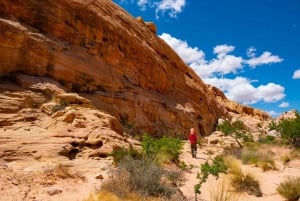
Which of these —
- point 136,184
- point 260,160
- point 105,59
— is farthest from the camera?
point 105,59

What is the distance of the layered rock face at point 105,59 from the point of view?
46.3ft

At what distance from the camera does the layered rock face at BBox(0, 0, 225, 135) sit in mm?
14110

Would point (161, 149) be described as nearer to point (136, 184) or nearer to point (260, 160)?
point (260, 160)

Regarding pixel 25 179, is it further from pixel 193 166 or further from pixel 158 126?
pixel 158 126

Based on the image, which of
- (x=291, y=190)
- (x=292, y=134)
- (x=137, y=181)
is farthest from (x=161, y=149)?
(x=292, y=134)

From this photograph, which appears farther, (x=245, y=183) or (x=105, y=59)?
(x=105, y=59)

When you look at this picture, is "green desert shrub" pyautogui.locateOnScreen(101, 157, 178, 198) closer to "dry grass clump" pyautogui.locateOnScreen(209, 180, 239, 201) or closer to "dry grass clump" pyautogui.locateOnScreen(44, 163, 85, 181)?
"dry grass clump" pyautogui.locateOnScreen(44, 163, 85, 181)

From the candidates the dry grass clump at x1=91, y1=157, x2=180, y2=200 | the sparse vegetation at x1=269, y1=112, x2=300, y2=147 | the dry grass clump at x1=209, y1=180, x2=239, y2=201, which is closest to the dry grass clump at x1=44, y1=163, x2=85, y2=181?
the dry grass clump at x1=91, y1=157, x2=180, y2=200

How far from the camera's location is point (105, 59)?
19.2m

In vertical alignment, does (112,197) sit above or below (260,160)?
below

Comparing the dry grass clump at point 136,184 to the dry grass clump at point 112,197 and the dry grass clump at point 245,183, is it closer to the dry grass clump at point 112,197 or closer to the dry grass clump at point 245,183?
the dry grass clump at point 112,197

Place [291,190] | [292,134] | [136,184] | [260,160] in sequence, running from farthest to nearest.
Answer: [292,134]
[260,160]
[291,190]
[136,184]

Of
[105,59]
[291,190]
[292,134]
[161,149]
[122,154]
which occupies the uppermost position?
[105,59]

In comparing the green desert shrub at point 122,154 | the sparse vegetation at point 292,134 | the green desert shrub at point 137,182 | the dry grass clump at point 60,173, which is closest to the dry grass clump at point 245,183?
the green desert shrub at point 137,182
